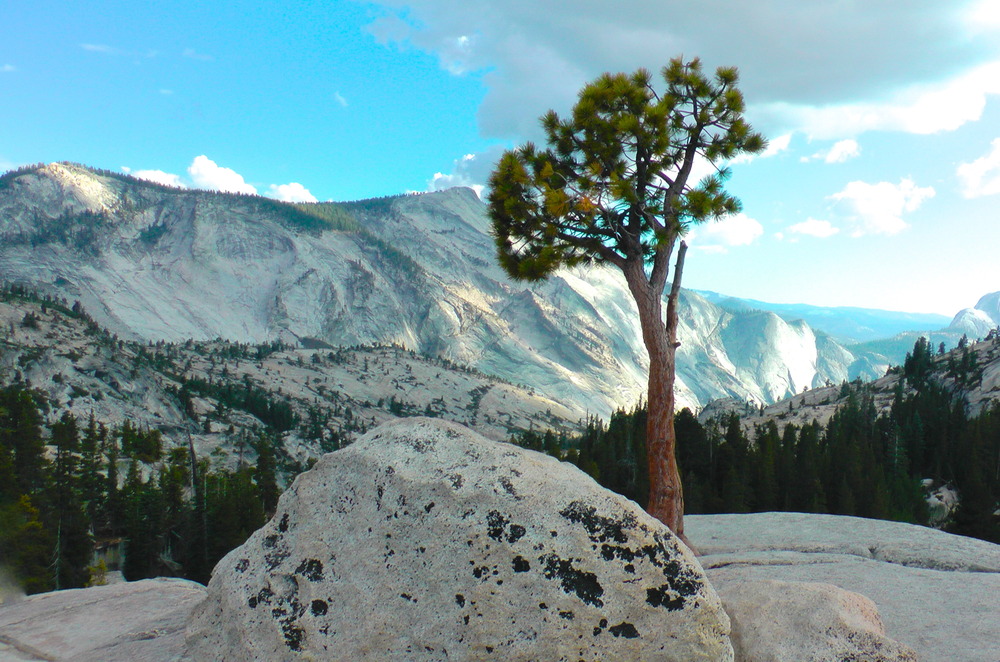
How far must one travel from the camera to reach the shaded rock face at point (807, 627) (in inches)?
267

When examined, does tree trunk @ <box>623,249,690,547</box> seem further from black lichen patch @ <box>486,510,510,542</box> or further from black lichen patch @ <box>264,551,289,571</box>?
black lichen patch @ <box>264,551,289,571</box>

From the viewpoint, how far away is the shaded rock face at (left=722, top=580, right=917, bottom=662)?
267 inches

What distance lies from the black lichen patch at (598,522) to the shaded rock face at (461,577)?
0.6 inches

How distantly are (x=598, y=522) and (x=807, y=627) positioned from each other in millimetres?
2974

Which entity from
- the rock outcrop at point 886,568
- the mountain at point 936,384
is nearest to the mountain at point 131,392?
the mountain at point 936,384

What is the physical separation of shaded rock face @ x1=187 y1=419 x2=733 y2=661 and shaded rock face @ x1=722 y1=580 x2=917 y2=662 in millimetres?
1184

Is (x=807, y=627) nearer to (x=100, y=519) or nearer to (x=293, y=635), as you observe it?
(x=293, y=635)

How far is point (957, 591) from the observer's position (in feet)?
34.1

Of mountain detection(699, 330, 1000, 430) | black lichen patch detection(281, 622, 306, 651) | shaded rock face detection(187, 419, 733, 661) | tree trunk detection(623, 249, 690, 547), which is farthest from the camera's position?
mountain detection(699, 330, 1000, 430)

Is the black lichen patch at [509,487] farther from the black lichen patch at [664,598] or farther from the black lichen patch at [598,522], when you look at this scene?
the black lichen patch at [664,598]

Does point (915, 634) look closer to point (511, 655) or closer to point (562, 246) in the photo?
Result: point (511, 655)

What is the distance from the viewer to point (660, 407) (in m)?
13.0

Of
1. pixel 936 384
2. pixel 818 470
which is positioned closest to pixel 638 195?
pixel 818 470

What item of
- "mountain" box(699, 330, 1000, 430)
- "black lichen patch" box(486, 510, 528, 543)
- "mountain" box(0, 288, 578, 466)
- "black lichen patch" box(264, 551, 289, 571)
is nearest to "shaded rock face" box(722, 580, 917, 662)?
"black lichen patch" box(486, 510, 528, 543)
